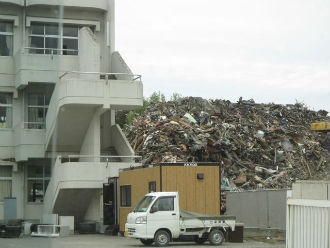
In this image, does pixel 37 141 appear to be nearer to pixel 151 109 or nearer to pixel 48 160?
pixel 48 160

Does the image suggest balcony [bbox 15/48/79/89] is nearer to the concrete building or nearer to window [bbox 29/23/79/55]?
the concrete building

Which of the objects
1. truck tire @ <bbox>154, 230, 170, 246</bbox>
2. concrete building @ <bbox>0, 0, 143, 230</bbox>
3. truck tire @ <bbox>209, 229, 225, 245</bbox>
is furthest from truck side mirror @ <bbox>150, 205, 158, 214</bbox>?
concrete building @ <bbox>0, 0, 143, 230</bbox>

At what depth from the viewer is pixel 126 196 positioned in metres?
32.4

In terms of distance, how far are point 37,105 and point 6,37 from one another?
4.39m

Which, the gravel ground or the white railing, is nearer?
the gravel ground

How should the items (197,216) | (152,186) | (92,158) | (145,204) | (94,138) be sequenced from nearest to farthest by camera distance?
(197,216)
(145,204)
(152,186)
(94,138)
(92,158)

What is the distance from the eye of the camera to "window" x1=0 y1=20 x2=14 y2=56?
40344 millimetres

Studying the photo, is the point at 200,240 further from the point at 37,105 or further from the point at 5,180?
the point at 5,180

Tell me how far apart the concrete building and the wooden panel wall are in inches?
268

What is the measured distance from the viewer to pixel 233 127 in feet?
154

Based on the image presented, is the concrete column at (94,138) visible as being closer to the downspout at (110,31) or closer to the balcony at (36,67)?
the balcony at (36,67)

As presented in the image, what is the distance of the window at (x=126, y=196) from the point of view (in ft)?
104

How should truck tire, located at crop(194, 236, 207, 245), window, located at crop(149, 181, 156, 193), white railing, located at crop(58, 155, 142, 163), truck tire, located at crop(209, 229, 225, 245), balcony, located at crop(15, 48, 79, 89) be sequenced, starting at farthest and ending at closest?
balcony, located at crop(15, 48, 79, 89), white railing, located at crop(58, 155, 142, 163), window, located at crop(149, 181, 156, 193), truck tire, located at crop(194, 236, 207, 245), truck tire, located at crop(209, 229, 225, 245)

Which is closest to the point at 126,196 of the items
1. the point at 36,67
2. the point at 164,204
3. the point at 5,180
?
the point at 164,204
